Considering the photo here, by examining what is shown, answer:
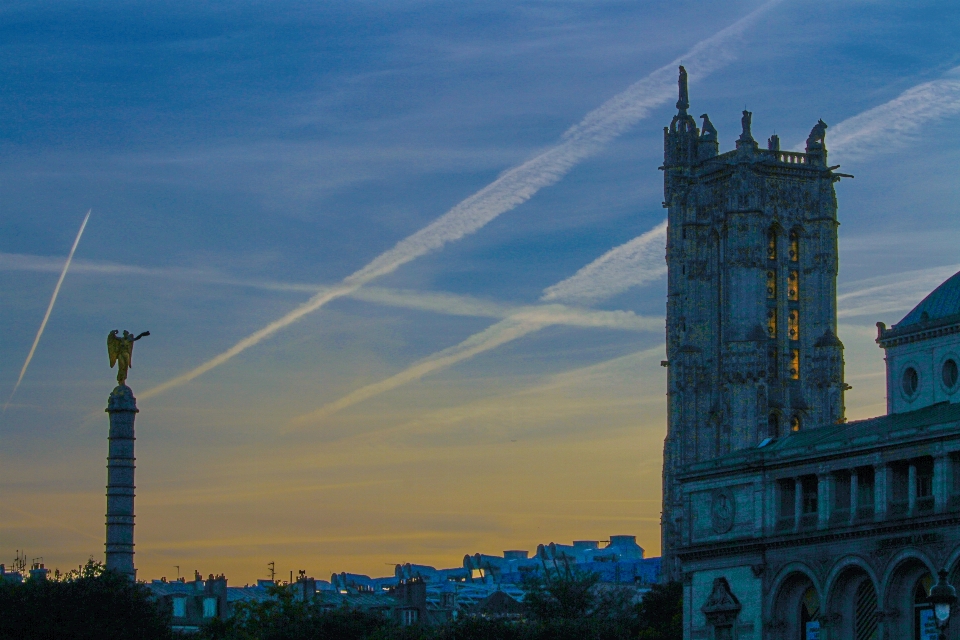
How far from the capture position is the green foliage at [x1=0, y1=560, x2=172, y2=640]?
130 meters

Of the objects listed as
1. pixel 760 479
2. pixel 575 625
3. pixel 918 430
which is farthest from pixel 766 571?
pixel 575 625

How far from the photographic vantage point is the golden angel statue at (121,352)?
469 feet

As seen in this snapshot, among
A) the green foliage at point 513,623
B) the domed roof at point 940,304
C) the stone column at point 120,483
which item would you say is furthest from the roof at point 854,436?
the stone column at point 120,483

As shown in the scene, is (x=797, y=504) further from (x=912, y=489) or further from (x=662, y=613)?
(x=662, y=613)

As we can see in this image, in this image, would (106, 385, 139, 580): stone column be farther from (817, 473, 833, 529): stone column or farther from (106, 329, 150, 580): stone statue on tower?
(817, 473, 833, 529): stone column

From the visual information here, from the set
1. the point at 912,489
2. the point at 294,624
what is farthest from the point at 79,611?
the point at 912,489

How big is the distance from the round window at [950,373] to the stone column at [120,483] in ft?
164

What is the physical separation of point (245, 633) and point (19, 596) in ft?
92.0

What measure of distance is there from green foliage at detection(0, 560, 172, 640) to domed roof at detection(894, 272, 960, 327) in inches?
1881

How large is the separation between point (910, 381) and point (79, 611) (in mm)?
49414

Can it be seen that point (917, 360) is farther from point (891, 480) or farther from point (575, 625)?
point (575, 625)

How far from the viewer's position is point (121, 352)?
143125 mm

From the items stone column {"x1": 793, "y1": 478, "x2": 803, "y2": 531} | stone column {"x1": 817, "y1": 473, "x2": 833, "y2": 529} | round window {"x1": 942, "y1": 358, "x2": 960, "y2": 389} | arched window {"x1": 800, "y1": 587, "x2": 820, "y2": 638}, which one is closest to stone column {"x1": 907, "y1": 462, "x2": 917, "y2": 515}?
stone column {"x1": 817, "y1": 473, "x2": 833, "y2": 529}

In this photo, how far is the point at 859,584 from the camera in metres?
111
